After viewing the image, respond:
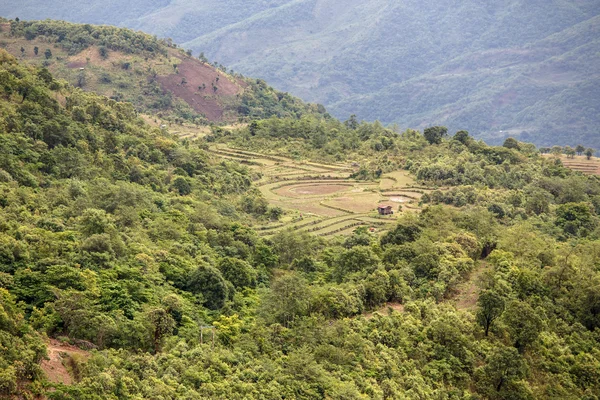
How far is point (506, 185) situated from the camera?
7019cm

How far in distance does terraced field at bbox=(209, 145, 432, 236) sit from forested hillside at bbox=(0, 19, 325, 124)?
21.8m

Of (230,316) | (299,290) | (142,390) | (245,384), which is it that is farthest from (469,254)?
(142,390)

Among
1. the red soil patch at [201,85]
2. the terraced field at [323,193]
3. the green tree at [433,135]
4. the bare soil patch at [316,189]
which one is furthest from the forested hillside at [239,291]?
the red soil patch at [201,85]

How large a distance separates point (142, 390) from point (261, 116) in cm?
8996

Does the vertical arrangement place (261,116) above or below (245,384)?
above

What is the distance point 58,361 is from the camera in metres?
24.1

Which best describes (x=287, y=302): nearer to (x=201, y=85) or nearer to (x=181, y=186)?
(x=181, y=186)

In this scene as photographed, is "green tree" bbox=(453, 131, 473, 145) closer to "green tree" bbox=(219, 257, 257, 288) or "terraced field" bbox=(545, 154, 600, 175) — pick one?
"terraced field" bbox=(545, 154, 600, 175)

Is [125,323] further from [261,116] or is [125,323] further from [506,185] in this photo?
[261,116]

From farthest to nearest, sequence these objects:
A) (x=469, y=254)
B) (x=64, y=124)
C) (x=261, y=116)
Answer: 1. (x=261, y=116)
2. (x=64, y=124)
3. (x=469, y=254)

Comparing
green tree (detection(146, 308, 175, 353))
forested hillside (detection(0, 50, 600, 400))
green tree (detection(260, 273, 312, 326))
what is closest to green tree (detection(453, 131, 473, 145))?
forested hillside (detection(0, 50, 600, 400))

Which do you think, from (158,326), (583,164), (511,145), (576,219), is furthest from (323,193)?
(158,326)

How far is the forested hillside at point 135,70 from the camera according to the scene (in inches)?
3878

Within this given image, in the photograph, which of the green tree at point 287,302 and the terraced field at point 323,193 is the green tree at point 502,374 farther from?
the terraced field at point 323,193
